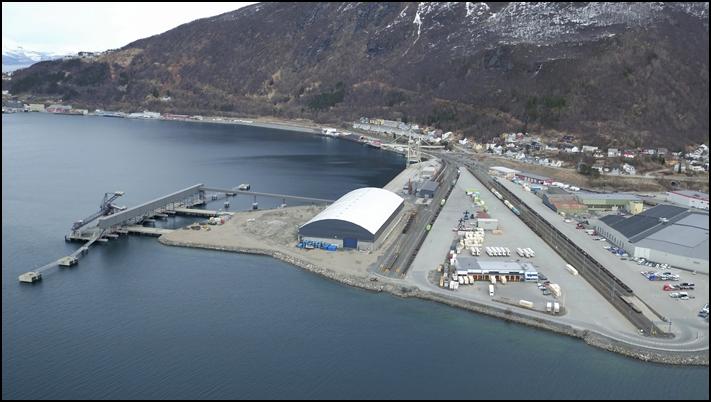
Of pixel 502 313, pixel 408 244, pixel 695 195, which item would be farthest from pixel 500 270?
pixel 695 195

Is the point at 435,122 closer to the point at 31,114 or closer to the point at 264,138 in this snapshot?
the point at 264,138

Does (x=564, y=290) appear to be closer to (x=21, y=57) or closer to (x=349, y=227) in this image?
(x=349, y=227)

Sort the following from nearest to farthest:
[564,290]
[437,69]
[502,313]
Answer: [502,313] → [564,290] → [437,69]

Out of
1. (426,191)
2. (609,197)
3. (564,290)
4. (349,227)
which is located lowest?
(564,290)

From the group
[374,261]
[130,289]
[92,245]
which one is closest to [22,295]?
[130,289]

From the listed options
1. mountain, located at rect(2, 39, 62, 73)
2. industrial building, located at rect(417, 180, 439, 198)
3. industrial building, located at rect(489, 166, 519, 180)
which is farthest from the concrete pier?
mountain, located at rect(2, 39, 62, 73)

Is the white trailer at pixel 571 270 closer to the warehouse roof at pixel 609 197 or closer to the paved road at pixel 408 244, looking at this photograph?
the paved road at pixel 408 244

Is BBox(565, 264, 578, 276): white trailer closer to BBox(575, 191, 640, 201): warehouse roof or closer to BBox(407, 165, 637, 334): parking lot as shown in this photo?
BBox(407, 165, 637, 334): parking lot
